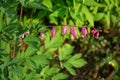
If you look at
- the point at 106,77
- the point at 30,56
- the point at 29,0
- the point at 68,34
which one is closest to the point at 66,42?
the point at 68,34

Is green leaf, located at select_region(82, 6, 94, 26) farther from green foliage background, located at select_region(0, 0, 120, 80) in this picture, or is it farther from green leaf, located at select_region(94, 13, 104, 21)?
green leaf, located at select_region(94, 13, 104, 21)

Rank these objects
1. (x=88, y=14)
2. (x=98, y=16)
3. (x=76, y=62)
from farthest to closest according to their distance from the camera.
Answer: (x=98, y=16), (x=88, y=14), (x=76, y=62)

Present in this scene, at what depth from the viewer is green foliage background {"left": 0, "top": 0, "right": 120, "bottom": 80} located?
7.25 ft

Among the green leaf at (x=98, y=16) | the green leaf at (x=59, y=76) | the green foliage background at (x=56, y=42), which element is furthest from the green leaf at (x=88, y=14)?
the green leaf at (x=59, y=76)

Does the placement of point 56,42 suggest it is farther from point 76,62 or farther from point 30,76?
point 30,76

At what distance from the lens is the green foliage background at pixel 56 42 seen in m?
2.21

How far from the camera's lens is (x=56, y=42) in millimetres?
2834

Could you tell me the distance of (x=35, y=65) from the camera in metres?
2.36

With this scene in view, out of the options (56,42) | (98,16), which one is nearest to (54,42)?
(56,42)

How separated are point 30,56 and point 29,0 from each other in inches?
18.7

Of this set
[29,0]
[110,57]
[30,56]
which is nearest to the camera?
[29,0]

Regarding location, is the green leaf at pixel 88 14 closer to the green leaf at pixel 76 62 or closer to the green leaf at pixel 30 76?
the green leaf at pixel 76 62

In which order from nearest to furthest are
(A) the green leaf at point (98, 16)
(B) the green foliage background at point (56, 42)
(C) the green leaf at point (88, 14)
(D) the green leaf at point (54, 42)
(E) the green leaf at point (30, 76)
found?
A: (B) the green foliage background at point (56, 42) < (E) the green leaf at point (30, 76) < (D) the green leaf at point (54, 42) < (C) the green leaf at point (88, 14) < (A) the green leaf at point (98, 16)

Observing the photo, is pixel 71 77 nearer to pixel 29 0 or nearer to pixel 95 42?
pixel 95 42
